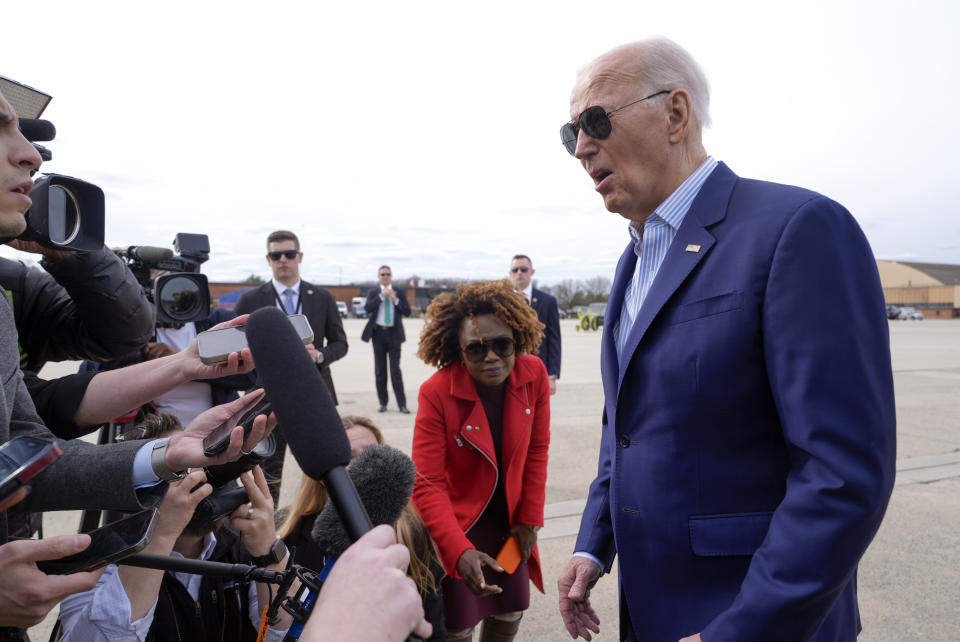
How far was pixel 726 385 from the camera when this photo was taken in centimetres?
147

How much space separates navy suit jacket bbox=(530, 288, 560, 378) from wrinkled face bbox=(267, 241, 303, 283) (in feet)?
9.51

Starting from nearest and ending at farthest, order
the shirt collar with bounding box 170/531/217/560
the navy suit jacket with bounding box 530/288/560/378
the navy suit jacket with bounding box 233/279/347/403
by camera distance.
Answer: the shirt collar with bounding box 170/531/217/560 → the navy suit jacket with bounding box 233/279/347/403 → the navy suit jacket with bounding box 530/288/560/378

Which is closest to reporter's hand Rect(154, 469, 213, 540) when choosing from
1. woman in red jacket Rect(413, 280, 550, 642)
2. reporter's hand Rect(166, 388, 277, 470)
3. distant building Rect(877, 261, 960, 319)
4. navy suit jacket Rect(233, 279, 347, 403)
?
reporter's hand Rect(166, 388, 277, 470)

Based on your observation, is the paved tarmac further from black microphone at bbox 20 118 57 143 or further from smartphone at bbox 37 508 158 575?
black microphone at bbox 20 118 57 143

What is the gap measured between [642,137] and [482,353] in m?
1.57

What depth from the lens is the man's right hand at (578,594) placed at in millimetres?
1982

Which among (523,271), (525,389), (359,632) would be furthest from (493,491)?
(523,271)

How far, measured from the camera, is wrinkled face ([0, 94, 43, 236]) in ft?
4.60

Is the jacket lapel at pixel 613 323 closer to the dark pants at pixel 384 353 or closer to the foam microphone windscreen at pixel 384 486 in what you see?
the foam microphone windscreen at pixel 384 486

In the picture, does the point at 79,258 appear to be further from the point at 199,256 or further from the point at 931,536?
the point at 931,536

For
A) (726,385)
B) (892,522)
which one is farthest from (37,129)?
(892,522)

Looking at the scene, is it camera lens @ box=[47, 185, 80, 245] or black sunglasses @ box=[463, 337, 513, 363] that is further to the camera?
black sunglasses @ box=[463, 337, 513, 363]

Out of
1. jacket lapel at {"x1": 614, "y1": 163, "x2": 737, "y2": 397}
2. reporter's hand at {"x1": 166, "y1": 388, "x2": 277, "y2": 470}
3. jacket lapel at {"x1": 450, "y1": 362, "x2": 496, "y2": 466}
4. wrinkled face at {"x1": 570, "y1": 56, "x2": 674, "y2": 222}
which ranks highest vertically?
wrinkled face at {"x1": 570, "y1": 56, "x2": 674, "y2": 222}

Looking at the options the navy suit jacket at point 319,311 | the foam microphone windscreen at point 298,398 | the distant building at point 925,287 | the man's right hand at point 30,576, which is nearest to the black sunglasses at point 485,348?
the man's right hand at point 30,576
